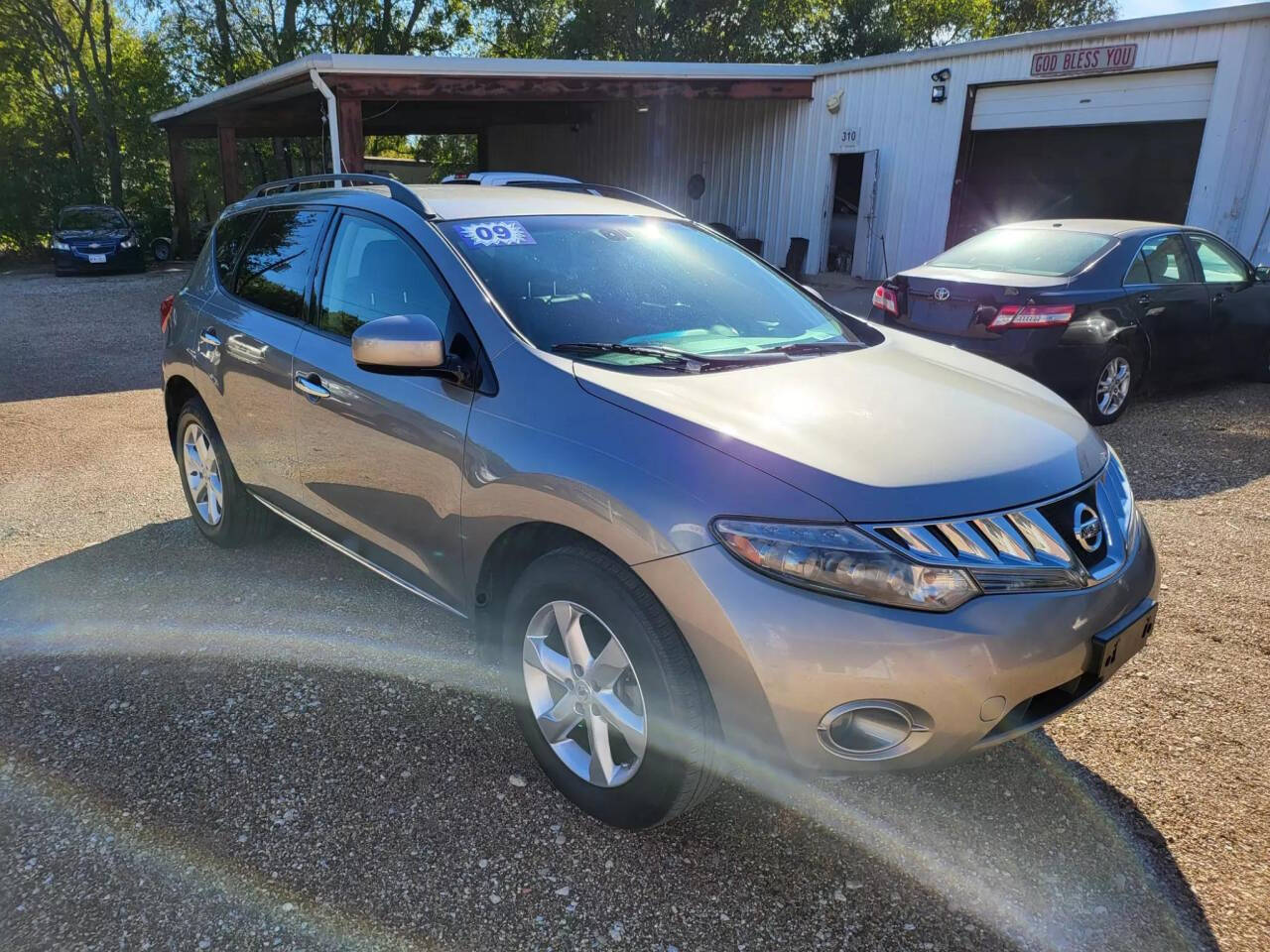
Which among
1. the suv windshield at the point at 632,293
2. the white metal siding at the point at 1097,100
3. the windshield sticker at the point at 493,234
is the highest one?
the white metal siding at the point at 1097,100

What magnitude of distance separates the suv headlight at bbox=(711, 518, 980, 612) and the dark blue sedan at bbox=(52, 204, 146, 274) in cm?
2117

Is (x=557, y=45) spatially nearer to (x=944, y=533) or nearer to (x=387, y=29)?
(x=387, y=29)

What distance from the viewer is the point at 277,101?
17.0 m

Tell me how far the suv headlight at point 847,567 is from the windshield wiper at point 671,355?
776 mm

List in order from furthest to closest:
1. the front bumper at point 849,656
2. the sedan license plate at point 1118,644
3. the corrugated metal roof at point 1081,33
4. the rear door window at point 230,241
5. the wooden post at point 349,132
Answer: the wooden post at point 349,132 < the corrugated metal roof at point 1081,33 < the rear door window at point 230,241 < the sedan license plate at point 1118,644 < the front bumper at point 849,656

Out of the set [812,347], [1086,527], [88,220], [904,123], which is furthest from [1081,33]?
[88,220]

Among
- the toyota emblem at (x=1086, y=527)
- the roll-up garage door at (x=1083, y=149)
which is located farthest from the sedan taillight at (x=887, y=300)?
the roll-up garage door at (x=1083, y=149)

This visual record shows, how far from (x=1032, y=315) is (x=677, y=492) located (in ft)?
16.1

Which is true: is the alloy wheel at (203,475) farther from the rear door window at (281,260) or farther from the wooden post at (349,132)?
the wooden post at (349,132)

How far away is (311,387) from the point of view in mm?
3344

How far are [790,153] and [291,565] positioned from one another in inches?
555

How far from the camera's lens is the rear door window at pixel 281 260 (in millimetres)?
3604

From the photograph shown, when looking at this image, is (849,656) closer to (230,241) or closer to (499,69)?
(230,241)

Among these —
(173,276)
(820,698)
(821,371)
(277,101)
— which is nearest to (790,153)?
(277,101)
